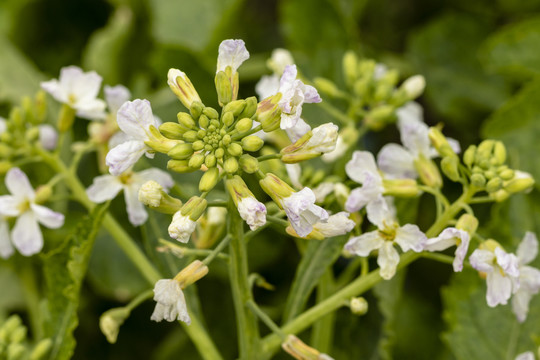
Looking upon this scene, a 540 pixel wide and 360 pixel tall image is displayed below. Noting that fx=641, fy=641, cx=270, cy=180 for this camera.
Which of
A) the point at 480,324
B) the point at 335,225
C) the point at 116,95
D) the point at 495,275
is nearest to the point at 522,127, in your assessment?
the point at 480,324

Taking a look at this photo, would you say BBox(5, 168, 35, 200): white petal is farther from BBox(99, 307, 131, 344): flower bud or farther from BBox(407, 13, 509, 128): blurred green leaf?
BBox(407, 13, 509, 128): blurred green leaf

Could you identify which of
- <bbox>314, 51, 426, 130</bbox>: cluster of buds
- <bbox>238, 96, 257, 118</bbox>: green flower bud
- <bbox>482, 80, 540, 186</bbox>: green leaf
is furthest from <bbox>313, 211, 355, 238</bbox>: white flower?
<bbox>482, 80, 540, 186</bbox>: green leaf

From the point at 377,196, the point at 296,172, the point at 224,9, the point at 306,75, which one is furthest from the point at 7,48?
the point at 377,196

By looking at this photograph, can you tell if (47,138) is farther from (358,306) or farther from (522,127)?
(522,127)

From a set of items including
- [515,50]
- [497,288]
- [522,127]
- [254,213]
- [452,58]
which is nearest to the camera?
[254,213]

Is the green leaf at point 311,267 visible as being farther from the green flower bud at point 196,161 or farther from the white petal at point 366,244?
the green flower bud at point 196,161

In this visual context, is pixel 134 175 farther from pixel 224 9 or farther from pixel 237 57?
pixel 224 9
